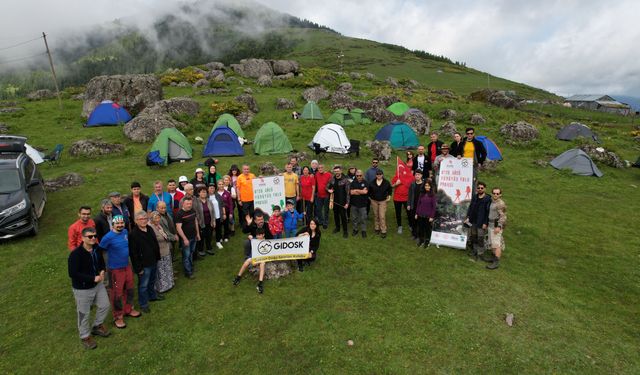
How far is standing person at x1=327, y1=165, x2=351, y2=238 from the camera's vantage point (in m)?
10.7

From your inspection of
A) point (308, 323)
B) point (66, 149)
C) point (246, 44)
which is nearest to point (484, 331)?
point (308, 323)

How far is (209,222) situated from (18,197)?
635cm

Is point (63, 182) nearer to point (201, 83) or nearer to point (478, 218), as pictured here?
point (478, 218)

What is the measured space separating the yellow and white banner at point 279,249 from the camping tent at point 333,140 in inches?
482

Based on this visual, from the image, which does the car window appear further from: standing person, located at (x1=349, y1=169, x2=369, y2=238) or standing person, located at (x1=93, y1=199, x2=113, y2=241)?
standing person, located at (x1=349, y1=169, x2=369, y2=238)

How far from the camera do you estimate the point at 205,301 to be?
770cm

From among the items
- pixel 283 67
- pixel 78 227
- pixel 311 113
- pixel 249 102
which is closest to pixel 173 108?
pixel 249 102

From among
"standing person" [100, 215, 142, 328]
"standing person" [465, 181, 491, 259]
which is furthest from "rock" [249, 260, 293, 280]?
"standing person" [465, 181, 491, 259]

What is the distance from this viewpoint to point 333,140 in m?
20.8

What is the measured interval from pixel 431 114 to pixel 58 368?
31.9 m

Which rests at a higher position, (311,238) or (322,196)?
(322,196)

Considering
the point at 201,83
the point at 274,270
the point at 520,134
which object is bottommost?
the point at 274,270

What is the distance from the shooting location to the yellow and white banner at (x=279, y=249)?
8.34 metres

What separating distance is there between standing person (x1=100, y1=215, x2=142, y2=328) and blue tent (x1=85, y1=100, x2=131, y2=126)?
23.6m
